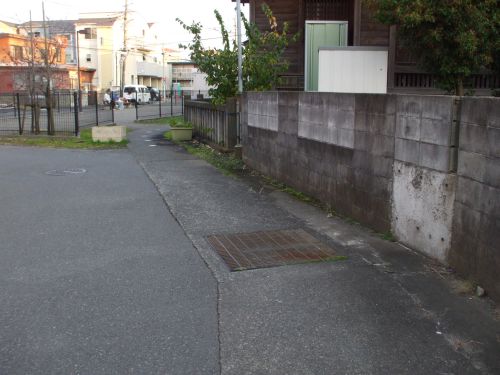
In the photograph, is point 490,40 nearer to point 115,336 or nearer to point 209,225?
point 209,225

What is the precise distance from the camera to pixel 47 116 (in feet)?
70.7

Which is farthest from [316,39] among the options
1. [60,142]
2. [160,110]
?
[160,110]

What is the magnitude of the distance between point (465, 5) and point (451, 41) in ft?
2.35

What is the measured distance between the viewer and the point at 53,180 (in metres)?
10.9

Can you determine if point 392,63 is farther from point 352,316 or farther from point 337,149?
point 352,316

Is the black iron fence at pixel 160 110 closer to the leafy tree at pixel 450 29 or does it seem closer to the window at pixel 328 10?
the window at pixel 328 10

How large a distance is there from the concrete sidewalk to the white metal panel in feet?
22.0

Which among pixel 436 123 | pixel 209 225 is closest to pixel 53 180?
pixel 209 225

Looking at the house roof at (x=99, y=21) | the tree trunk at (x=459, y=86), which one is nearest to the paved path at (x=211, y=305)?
the tree trunk at (x=459, y=86)

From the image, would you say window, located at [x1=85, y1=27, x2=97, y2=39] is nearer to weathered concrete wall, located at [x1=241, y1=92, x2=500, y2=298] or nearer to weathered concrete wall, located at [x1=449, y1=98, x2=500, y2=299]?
Result: weathered concrete wall, located at [x1=241, y1=92, x2=500, y2=298]

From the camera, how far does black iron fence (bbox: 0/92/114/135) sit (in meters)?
19.9

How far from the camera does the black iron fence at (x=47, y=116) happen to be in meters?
19.9

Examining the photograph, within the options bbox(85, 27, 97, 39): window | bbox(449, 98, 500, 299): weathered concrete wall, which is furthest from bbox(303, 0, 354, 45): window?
bbox(85, 27, 97, 39): window

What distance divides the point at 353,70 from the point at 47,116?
13500mm
